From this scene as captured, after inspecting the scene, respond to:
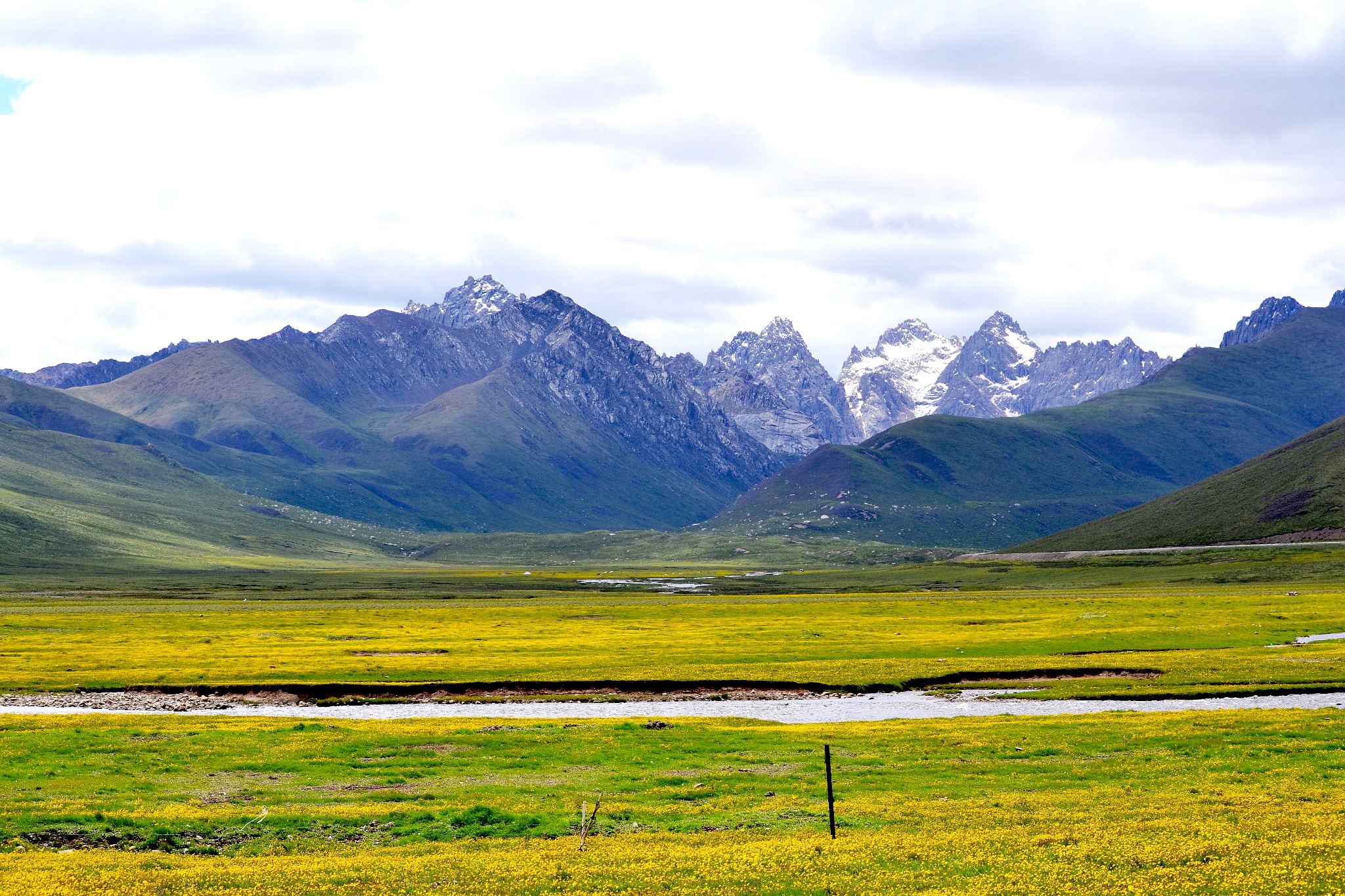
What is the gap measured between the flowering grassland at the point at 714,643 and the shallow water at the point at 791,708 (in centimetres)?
321

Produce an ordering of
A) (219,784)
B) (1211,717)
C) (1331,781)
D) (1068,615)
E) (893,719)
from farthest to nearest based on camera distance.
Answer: (1068,615) < (893,719) < (1211,717) < (219,784) < (1331,781)

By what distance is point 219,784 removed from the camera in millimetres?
41562

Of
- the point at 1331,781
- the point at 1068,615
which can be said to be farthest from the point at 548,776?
the point at 1068,615

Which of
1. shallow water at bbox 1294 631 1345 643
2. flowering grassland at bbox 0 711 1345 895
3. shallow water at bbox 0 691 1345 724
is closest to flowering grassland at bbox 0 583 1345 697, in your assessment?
shallow water at bbox 1294 631 1345 643

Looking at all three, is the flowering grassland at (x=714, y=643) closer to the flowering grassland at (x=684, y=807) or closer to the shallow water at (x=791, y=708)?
the shallow water at (x=791, y=708)

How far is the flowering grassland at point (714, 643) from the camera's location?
77000 millimetres

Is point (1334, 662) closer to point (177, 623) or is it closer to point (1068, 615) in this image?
point (1068, 615)

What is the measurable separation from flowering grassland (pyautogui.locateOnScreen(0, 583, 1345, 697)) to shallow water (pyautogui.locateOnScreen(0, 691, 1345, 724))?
10.5 ft

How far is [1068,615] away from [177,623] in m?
109

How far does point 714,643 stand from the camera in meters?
100

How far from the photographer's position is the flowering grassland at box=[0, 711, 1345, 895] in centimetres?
2714

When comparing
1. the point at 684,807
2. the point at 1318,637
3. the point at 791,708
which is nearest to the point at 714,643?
the point at 791,708

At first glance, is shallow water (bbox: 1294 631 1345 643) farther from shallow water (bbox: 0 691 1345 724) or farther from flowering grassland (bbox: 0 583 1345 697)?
shallow water (bbox: 0 691 1345 724)

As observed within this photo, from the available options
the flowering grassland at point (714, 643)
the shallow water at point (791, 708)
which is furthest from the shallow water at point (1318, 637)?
the shallow water at point (791, 708)
